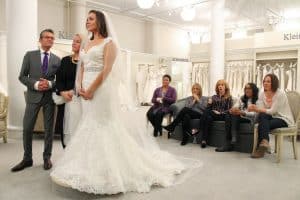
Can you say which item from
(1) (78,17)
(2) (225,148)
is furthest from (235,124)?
(1) (78,17)

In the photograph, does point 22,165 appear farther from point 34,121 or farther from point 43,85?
point 43,85

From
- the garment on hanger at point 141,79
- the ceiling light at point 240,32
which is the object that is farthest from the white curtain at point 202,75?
the ceiling light at point 240,32

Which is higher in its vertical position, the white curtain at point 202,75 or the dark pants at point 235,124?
the white curtain at point 202,75

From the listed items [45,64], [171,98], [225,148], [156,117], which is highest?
[45,64]

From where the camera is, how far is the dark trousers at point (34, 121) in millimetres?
3199

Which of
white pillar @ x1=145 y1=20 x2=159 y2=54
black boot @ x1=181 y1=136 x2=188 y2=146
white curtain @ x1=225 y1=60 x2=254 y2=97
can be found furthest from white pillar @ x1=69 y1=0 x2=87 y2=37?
black boot @ x1=181 y1=136 x2=188 y2=146

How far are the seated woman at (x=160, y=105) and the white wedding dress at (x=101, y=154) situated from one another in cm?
260

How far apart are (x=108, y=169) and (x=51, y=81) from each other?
1294mm

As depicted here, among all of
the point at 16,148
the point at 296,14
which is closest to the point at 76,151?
the point at 16,148

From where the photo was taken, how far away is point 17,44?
5.16 m

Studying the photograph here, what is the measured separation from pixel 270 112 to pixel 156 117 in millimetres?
2111

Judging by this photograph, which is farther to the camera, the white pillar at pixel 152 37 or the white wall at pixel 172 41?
the white wall at pixel 172 41

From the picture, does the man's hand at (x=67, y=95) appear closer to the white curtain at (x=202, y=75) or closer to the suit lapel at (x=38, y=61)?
the suit lapel at (x=38, y=61)

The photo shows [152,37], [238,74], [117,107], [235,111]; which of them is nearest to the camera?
[117,107]
